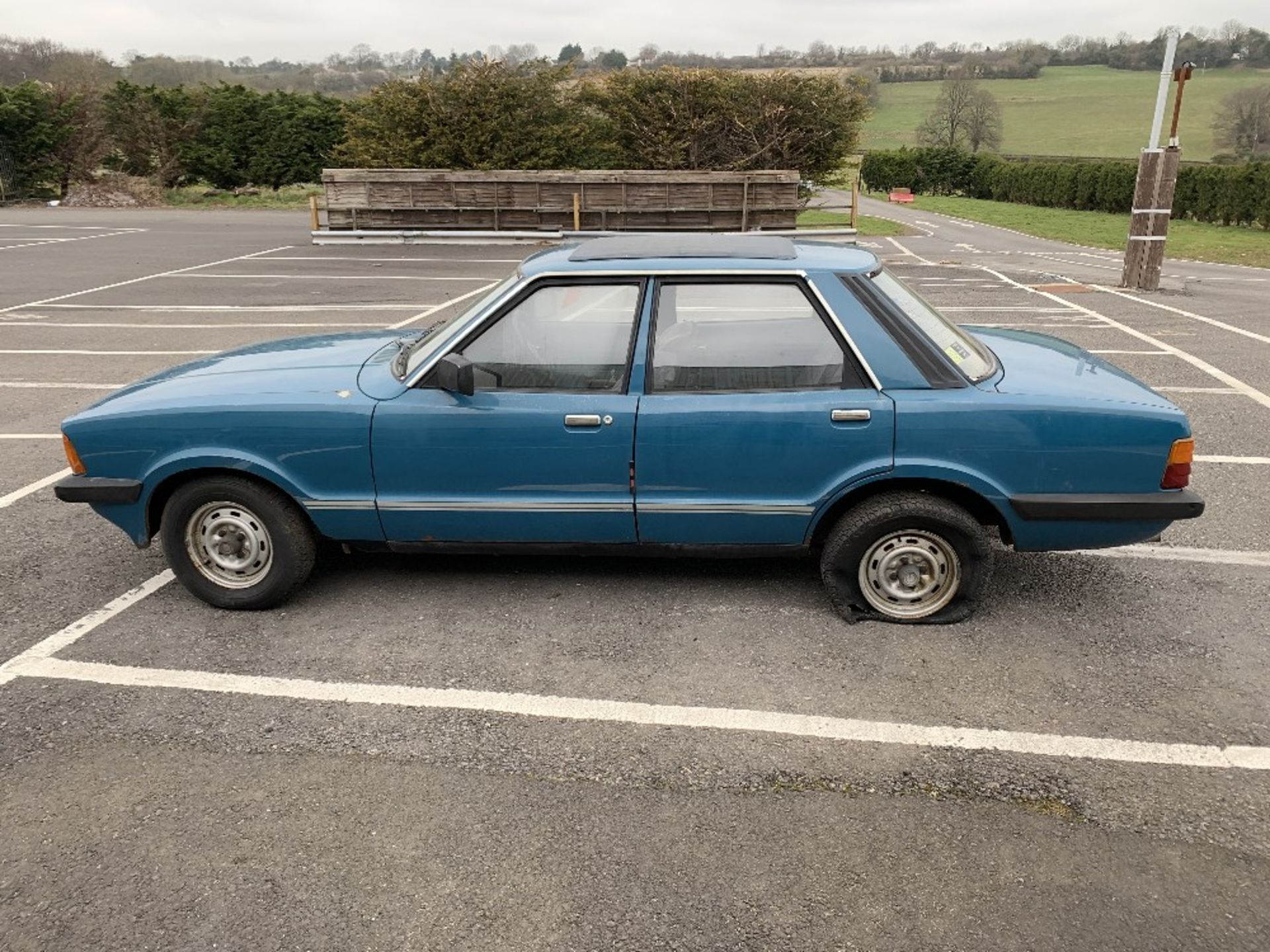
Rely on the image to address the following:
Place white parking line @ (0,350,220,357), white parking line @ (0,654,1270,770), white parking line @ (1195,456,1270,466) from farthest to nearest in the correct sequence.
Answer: white parking line @ (0,350,220,357) < white parking line @ (1195,456,1270,466) < white parking line @ (0,654,1270,770)

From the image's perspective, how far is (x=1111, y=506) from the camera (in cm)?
404

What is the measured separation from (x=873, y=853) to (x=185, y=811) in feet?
6.96

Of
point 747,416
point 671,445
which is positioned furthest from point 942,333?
point 671,445

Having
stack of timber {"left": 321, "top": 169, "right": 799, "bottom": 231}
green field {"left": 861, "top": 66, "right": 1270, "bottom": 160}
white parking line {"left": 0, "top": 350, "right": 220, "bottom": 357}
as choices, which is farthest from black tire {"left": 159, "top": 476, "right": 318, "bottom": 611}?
green field {"left": 861, "top": 66, "right": 1270, "bottom": 160}

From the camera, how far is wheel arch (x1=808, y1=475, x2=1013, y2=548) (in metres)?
4.12

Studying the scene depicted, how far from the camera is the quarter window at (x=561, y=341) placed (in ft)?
13.8

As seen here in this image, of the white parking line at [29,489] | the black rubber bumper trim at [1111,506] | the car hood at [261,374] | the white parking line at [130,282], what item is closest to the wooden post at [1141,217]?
the black rubber bumper trim at [1111,506]

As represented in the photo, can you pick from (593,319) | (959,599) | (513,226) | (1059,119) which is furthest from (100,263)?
(1059,119)

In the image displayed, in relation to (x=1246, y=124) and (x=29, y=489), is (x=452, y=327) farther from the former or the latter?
(x=1246, y=124)

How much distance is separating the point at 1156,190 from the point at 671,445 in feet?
41.2

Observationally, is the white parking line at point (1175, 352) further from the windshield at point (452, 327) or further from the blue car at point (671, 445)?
the windshield at point (452, 327)

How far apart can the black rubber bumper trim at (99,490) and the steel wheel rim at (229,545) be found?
0.27 m

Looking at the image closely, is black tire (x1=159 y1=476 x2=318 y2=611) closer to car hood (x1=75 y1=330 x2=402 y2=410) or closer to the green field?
car hood (x1=75 y1=330 x2=402 y2=410)

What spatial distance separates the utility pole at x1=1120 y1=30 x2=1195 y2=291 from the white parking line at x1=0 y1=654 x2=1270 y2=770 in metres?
12.2
